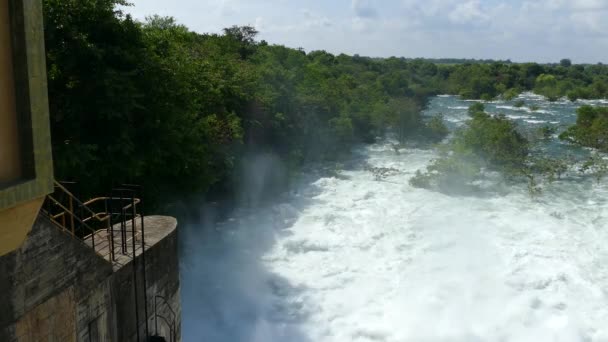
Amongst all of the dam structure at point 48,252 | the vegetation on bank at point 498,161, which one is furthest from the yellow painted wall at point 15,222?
the vegetation on bank at point 498,161

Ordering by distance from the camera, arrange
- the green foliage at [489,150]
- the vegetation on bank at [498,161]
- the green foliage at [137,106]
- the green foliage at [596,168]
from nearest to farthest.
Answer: the green foliage at [137,106] → the vegetation on bank at [498,161] → the green foliage at [596,168] → the green foliage at [489,150]

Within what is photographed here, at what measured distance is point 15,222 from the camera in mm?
4098

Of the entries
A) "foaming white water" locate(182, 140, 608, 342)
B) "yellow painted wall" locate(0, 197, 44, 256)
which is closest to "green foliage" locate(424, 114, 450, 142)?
"foaming white water" locate(182, 140, 608, 342)

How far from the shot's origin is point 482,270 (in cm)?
1855

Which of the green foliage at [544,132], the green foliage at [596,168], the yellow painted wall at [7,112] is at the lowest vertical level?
the green foliage at [596,168]

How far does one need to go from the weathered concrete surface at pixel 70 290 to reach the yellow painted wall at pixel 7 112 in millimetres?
2491

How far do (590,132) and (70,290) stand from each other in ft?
113

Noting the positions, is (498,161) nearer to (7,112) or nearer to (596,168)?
(596,168)

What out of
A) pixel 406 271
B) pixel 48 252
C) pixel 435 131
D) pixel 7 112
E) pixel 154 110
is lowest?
pixel 406 271

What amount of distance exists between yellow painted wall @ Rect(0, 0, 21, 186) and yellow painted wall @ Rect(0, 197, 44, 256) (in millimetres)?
254

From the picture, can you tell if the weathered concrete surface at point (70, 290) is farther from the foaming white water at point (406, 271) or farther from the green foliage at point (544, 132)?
the green foliage at point (544, 132)

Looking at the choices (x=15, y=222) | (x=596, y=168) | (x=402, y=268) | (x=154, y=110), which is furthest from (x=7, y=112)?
(x=596, y=168)

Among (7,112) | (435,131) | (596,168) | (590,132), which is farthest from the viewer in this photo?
(435,131)

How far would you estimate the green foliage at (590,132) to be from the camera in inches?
1347
